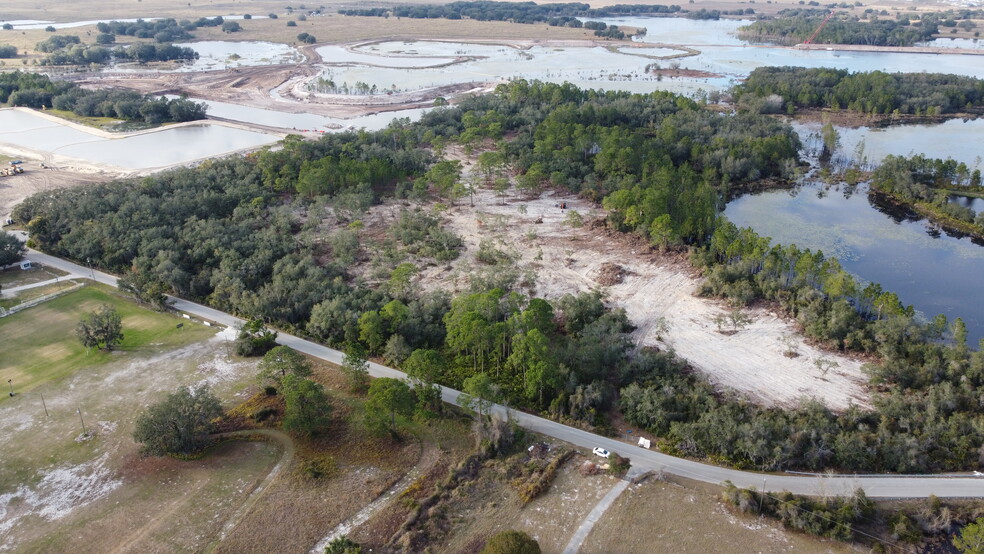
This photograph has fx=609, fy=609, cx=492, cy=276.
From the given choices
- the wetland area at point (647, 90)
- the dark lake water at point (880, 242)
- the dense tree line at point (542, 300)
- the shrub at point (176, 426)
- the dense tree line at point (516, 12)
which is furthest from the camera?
the dense tree line at point (516, 12)

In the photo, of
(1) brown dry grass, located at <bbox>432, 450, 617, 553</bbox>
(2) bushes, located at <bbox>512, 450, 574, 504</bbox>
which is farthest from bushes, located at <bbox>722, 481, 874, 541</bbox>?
(2) bushes, located at <bbox>512, 450, 574, 504</bbox>

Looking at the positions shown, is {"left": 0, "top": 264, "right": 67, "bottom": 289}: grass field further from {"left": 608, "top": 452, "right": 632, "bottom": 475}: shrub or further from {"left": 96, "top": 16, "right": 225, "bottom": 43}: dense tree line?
{"left": 96, "top": 16, "right": 225, "bottom": 43}: dense tree line

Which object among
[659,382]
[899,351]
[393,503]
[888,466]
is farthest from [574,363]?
[899,351]

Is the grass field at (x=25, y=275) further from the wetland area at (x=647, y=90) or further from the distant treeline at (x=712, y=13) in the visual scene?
the distant treeline at (x=712, y=13)

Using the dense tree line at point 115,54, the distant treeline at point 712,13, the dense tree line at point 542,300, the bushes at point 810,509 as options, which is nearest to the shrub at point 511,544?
the dense tree line at point 542,300

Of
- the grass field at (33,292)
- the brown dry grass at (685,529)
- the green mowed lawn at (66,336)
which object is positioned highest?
the grass field at (33,292)

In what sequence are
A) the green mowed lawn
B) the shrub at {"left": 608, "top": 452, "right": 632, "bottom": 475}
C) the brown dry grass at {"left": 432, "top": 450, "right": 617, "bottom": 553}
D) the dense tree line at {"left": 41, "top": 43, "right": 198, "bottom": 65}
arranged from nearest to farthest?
the brown dry grass at {"left": 432, "top": 450, "right": 617, "bottom": 553}
the shrub at {"left": 608, "top": 452, "right": 632, "bottom": 475}
the green mowed lawn
the dense tree line at {"left": 41, "top": 43, "right": 198, "bottom": 65}

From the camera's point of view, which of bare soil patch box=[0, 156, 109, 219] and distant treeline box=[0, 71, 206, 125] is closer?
bare soil patch box=[0, 156, 109, 219]
